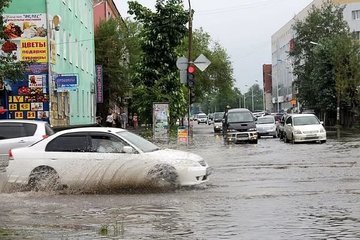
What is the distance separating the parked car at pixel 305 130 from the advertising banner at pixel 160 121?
6.36 meters

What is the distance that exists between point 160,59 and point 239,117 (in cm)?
860

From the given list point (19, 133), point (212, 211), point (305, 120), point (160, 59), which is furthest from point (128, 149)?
point (160, 59)

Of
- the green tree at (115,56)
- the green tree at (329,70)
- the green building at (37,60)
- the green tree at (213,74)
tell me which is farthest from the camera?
the green tree at (213,74)

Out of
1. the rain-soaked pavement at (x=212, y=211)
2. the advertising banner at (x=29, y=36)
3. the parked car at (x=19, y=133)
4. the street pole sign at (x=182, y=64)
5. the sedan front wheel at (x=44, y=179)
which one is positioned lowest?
the rain-soaked pavement at (x=212, y=211)

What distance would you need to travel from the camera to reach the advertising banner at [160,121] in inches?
1325

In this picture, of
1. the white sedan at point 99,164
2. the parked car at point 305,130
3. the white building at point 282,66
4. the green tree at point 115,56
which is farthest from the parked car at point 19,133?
the white building at point 282,66

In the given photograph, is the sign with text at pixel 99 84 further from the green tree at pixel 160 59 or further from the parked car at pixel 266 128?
the parked car at pixel 266 128

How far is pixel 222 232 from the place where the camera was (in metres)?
9.21

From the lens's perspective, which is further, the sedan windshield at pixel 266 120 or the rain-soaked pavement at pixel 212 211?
the sedan windshield at pixel 266 120

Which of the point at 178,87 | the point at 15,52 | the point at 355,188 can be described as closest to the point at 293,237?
the point at 355,188

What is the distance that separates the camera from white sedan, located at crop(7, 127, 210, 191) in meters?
14.1

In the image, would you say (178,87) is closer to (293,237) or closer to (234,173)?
(234,173)

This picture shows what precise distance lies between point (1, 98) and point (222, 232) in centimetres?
2742

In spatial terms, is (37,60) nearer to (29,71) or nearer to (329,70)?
(29,71)
